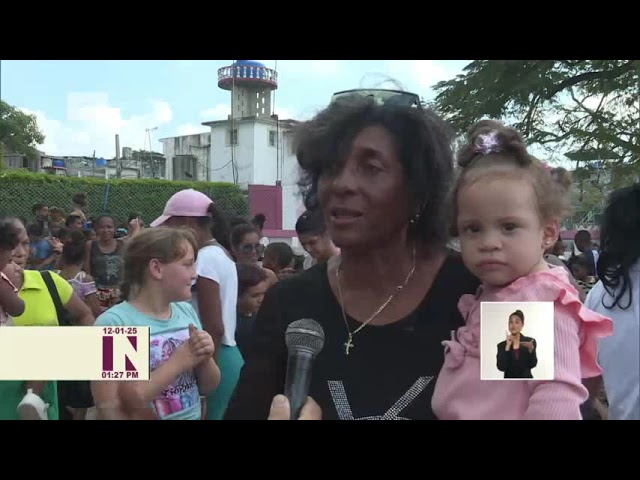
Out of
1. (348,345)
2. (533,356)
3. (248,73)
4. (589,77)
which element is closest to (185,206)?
(248,73)

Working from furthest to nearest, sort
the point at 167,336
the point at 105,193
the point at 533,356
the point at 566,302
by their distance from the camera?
the point at 105,193 < the point at 167,336 < the point at 533,356 < the point at 566,302

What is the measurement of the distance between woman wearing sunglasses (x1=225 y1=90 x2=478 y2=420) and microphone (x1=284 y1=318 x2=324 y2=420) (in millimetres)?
20

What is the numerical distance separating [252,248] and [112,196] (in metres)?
0.52

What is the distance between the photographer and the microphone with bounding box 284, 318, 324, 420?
6.61 ft

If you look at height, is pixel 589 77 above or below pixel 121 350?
above

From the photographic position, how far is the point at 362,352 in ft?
6.47

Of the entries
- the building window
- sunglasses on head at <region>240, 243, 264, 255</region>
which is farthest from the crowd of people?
the building window

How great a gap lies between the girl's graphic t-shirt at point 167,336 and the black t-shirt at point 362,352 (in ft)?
0.84

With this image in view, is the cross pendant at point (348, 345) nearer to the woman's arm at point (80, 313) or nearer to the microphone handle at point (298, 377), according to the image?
the microphone handle at point (298, 377)

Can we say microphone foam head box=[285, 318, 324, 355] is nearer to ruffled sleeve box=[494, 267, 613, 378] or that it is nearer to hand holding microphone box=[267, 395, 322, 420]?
hand holding microphone box=[267, 395, 322, 420]

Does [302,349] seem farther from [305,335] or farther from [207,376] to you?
[207,376]
